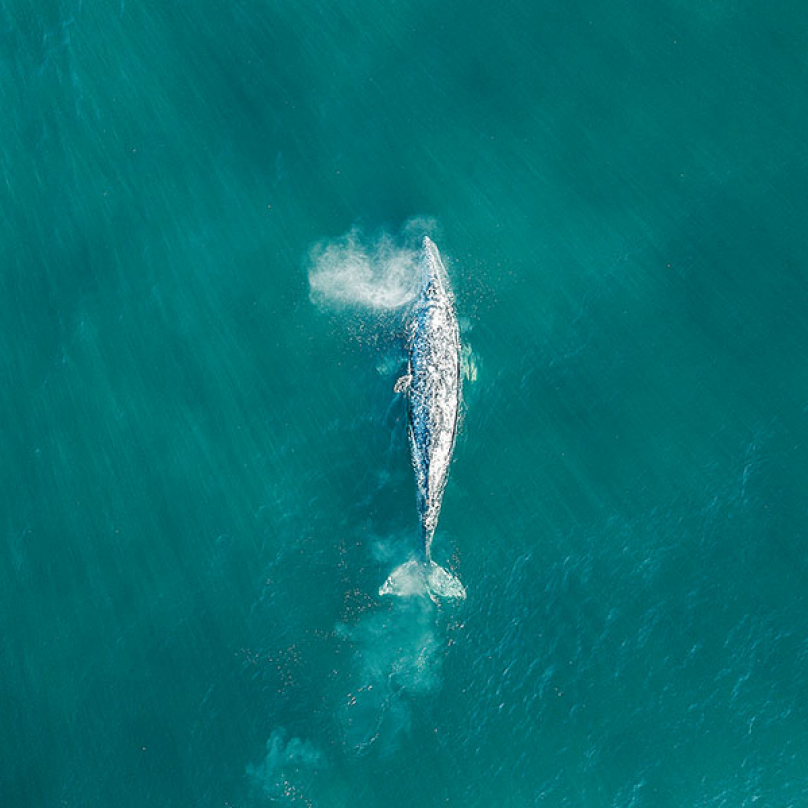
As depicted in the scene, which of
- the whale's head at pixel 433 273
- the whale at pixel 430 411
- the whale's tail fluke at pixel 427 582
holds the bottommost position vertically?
the whale's tail fluke at pixel 427 582

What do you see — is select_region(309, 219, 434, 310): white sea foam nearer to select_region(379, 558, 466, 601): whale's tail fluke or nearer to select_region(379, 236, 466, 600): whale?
select_region(379, 236, 466, 600): whale

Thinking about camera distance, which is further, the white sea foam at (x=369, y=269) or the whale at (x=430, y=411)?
the white sea foam at (x=369, y=269)

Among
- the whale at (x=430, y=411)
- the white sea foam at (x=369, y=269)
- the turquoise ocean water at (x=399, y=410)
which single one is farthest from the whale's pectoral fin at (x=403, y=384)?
the white sea foam at (x=369, y=269)

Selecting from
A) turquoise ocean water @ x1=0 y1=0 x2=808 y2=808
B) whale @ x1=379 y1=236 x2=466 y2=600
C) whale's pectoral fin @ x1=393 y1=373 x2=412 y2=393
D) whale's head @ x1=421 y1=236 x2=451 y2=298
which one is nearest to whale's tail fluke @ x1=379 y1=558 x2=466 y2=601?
whale @ x1=379 y1=236 x2=466 y2=600

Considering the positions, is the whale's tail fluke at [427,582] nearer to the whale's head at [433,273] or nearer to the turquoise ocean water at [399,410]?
the turquoise ocean water at [399,410]

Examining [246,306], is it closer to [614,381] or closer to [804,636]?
[614,381]
